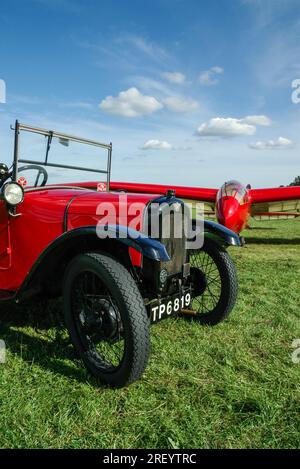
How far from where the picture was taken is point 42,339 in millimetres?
2943

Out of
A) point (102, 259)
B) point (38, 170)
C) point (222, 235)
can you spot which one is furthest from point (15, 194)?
point (222, 235)

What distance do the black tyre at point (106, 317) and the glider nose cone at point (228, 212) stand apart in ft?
20.8

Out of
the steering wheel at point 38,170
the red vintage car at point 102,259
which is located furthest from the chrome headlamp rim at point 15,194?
the steering wheel at point 38,170

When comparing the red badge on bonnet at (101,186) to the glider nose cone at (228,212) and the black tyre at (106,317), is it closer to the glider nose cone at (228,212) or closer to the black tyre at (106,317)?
the black tyre at (106,317)

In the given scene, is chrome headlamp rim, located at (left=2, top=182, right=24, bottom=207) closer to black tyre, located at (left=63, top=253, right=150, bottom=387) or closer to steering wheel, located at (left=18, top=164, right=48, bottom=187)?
steering wheel, located at (left=18, top=164, right=48, bottom=187)

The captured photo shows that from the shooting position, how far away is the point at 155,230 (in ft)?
8.75

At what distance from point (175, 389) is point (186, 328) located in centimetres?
100

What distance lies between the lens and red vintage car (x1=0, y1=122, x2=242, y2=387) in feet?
7.26

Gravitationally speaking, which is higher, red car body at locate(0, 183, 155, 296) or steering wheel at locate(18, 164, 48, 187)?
steering wheel at locate(18, 164, 48, 187)

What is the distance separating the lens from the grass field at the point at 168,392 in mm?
1819

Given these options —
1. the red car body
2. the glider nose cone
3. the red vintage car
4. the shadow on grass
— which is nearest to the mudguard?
the red vintage car

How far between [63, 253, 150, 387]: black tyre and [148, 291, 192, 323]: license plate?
0.28 metres

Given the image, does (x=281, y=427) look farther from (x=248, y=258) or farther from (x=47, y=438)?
(x=248, y=258)
